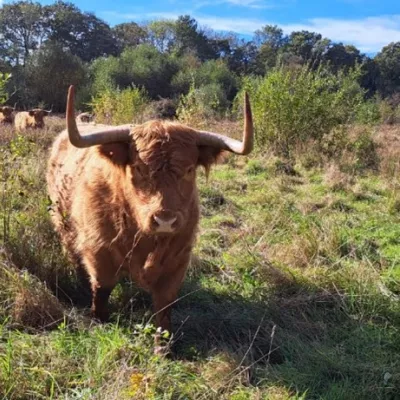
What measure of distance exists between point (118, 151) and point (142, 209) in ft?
1.60

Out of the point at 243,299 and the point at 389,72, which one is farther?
the point at 389,72

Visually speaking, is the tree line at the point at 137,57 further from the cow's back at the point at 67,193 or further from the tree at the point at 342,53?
the cow's back at the point at 67,193

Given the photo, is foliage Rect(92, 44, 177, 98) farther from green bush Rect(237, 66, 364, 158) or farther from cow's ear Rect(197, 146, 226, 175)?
cow's ear Rect(197, 146, 226, 175)

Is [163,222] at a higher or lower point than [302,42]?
lower

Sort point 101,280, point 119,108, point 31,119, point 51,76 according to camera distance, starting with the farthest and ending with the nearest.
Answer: point 51,76 → point 31,119 → point 119,108 → point 101,280

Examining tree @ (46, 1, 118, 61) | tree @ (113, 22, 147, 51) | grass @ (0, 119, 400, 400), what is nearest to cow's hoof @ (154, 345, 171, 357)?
grass @ (0, 119, 400, 400)

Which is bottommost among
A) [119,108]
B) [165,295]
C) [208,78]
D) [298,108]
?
[165,295]

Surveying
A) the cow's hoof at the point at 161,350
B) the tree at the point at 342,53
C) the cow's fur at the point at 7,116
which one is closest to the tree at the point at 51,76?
the cow's fur at the point at 7,116

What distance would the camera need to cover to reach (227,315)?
3.94 metres

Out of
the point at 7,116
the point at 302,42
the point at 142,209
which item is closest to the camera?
the point at 142,209

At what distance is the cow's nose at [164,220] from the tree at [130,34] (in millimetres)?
52649

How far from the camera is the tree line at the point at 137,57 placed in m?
28.9

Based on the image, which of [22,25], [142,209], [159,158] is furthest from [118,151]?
[22,25]

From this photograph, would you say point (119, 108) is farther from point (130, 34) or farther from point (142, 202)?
point (130, 34)
